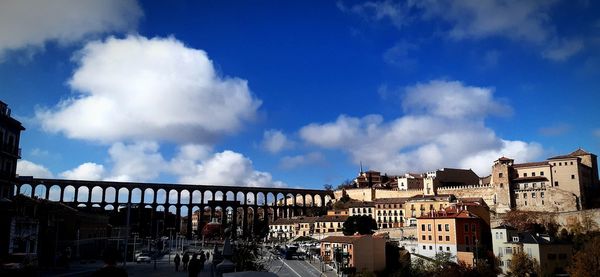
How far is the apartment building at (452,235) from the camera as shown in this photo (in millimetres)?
72938

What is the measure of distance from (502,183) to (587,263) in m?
48.0

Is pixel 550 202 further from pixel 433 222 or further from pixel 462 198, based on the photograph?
pixel 433 222

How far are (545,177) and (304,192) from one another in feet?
248

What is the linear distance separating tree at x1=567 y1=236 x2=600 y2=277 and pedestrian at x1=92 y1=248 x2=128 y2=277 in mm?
59533

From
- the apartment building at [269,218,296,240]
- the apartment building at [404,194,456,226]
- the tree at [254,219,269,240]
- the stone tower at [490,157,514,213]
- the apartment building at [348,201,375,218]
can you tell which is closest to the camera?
the stone tower at [490,157,514,213]

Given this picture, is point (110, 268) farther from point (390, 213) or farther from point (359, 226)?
point (390, 213)

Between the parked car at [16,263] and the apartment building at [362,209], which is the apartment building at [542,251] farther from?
the parked car at [16,263]

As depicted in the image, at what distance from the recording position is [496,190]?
105 metres

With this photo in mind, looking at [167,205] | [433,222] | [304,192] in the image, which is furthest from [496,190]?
[167,205]

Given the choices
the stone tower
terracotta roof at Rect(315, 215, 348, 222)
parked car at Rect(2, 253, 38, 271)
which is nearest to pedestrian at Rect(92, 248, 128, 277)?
parked car at Rect(2, 253, 38, 271)

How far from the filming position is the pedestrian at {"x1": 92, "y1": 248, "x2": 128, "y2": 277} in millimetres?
6824

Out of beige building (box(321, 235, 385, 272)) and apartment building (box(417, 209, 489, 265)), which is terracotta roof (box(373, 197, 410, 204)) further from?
beige building (box(321, 235, 385, 272))

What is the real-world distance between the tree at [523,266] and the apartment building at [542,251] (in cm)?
63

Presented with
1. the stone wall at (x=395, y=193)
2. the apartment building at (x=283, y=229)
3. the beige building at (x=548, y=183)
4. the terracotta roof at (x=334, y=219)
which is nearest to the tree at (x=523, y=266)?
the beige building at (x=548, y=183)
